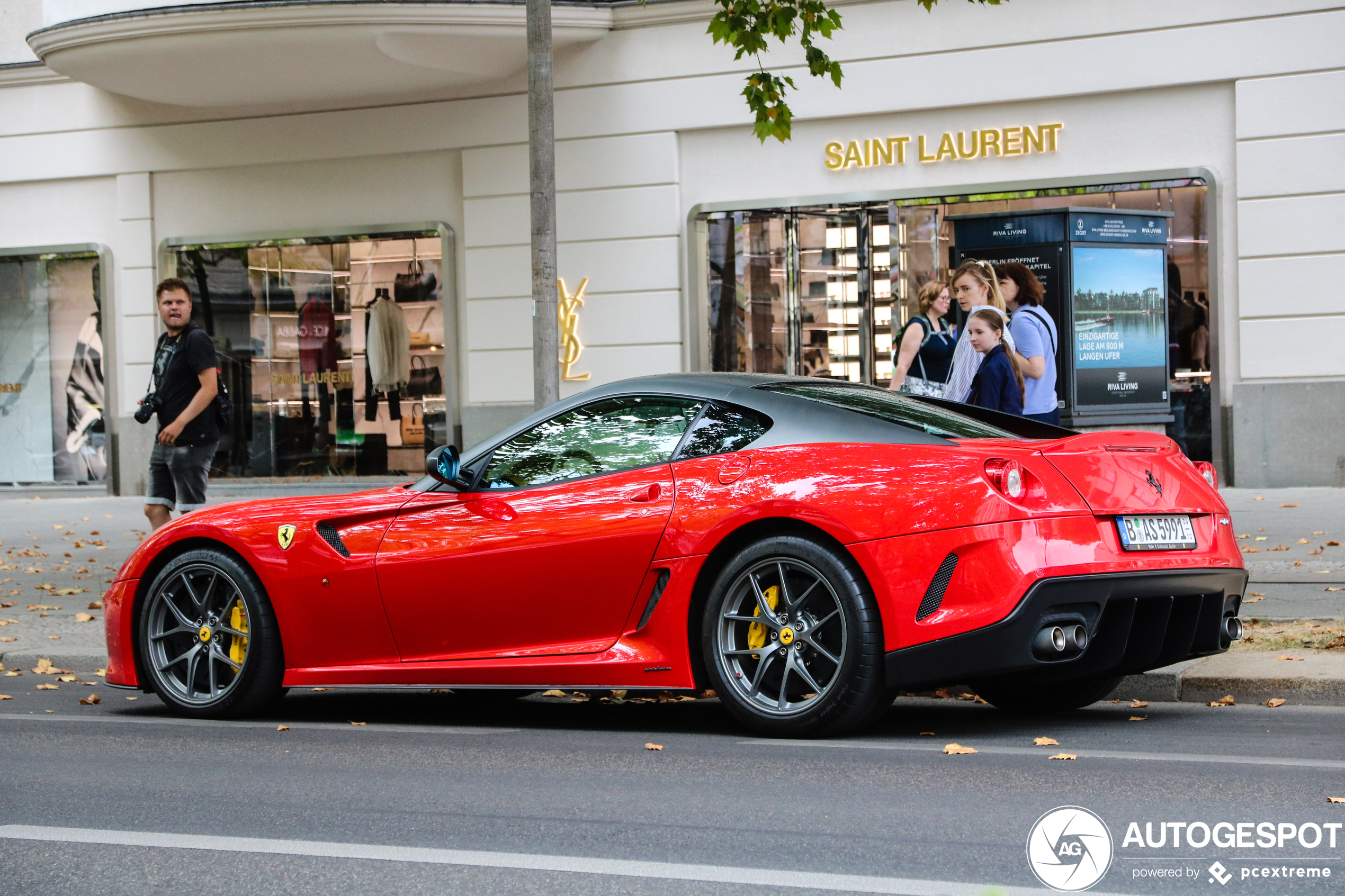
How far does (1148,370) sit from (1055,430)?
905 cm

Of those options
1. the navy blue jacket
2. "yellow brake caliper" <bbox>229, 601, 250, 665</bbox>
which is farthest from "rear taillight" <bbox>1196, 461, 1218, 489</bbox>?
"yellow brake caliper" <bbox>229, 601, 250, 665</bbox>

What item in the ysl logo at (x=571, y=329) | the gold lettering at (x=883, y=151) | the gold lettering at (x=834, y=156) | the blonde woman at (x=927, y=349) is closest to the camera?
the blonde woman at (x=927, y=349)

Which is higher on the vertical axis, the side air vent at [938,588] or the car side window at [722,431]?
the car side window at [722,431]

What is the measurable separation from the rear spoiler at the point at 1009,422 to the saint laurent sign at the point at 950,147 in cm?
985

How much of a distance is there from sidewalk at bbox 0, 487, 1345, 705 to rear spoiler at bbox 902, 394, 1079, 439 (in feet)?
3.83

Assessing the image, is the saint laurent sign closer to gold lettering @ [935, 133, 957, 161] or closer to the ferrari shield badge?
gold lettering @ [935, 133, 957, 161]

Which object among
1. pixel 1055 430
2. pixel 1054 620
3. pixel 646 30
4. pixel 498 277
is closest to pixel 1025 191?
pixel 646 30

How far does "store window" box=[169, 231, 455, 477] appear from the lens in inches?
725

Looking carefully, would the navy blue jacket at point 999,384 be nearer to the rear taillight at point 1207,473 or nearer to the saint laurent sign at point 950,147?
the rear taillight at point 1207,473

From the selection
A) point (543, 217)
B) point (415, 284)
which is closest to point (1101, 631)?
point (543, 217)

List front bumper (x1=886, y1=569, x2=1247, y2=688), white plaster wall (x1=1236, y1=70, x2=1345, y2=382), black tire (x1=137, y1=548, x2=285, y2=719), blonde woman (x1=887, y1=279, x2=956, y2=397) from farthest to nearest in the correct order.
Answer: white plaster wall (x1=1236, y1=70, x2=1345, y2=382) → blonde woman (x1=887, y1=279, x2=956, y2=397) → black tire (x1=137, y1=548, x2=285, y2=719) → front bumper (x1=886, y1=569, x2=1247, y2=688)

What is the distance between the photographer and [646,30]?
17.0m

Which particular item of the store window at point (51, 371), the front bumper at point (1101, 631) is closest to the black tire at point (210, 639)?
the front bumper at point (1101, 631)

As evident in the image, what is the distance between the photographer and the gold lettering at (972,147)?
52.0 ft
